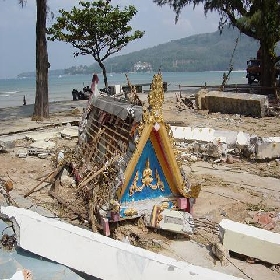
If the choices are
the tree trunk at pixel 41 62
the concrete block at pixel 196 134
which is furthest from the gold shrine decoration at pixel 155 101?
the tree trunk at pixel 41 62

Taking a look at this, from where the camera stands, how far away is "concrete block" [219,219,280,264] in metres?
5.54

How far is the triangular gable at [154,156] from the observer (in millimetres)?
6203

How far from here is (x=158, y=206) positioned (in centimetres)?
654

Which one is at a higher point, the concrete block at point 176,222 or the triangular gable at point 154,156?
the triangular gable at point 154,156

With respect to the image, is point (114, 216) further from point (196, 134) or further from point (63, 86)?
point (63, 86)

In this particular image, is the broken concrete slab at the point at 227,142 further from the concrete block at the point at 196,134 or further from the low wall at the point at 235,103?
the low wall at the point at 235,103

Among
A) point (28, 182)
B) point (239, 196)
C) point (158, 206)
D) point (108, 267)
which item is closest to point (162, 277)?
point (108, 267)

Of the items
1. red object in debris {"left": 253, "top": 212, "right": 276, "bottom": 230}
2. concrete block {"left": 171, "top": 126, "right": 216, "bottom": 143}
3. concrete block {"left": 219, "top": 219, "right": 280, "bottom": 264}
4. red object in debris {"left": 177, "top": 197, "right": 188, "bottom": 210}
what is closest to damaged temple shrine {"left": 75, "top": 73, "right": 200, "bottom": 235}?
red object in debris {"left": 177, "top": 197, "right": 188, "bottom": 210}

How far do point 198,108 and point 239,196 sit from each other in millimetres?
12237

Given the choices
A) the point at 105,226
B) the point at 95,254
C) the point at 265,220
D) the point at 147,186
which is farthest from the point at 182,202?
the point at 95,254

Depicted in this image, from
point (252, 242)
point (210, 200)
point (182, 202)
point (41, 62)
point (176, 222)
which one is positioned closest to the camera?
point (252, 242)

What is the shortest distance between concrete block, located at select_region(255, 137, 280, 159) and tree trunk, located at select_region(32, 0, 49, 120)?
35.5 feet

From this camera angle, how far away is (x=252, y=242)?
563 cm

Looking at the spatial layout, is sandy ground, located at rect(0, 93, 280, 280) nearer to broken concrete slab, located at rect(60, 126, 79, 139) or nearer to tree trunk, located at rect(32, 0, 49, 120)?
broken concrete slab, located at rect(60, 126, 79, 139)
